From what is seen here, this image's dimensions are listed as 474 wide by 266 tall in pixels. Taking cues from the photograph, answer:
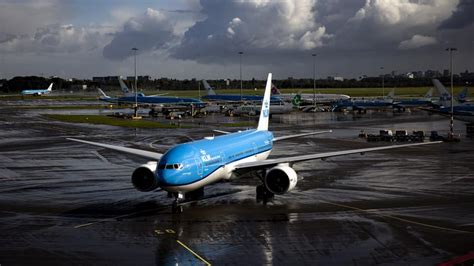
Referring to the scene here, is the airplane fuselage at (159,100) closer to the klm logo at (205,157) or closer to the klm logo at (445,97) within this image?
the klm logo at (445,97)

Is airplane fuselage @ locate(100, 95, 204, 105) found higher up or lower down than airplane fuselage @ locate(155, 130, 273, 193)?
higher up

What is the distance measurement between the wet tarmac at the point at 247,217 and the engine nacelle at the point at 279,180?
1098mm

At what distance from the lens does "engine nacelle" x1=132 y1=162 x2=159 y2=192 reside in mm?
30922

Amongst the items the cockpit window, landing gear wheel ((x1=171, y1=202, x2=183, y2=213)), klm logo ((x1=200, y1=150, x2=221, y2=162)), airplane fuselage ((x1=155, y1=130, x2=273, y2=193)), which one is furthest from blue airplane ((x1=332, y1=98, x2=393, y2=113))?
the cockpit window

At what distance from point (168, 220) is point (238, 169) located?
6.79m

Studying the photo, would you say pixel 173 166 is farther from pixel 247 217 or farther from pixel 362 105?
pixel 362 105

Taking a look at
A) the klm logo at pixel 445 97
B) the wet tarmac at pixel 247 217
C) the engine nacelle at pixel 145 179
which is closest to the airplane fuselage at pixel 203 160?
the engine nacelle at pixel 145 179

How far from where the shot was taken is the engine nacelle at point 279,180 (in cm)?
3186

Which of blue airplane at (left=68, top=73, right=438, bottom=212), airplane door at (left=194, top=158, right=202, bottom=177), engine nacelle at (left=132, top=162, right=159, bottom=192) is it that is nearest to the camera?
blue airplane at (left=68, top=73, right=438, bottom=212)

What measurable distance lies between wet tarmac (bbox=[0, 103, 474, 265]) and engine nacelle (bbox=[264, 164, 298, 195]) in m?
1.10

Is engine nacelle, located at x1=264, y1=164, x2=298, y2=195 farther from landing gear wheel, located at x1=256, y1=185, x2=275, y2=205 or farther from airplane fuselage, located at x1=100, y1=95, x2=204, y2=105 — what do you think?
airplane fuselage, located at x1=100, y1=95, x2=204, y2=105

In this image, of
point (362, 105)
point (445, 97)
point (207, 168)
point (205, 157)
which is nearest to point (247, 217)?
point (207, 168)

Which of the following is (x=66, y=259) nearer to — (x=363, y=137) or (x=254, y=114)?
(x=363, y=137)

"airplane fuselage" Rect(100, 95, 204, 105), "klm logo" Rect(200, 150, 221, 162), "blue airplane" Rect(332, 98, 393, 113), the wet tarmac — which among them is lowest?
the wet tarmac
